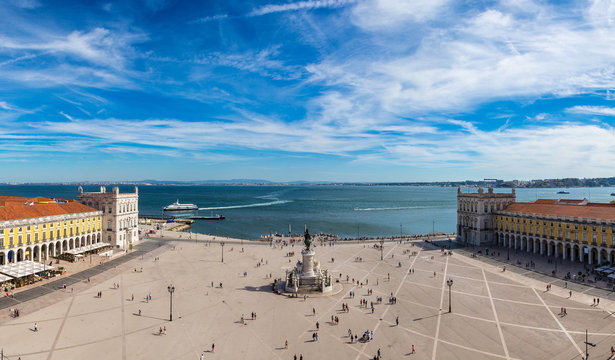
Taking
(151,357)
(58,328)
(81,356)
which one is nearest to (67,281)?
(58,328)

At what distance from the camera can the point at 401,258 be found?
192 ft

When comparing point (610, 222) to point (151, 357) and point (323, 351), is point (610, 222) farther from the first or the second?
point (151, 357)

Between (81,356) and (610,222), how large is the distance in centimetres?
6358

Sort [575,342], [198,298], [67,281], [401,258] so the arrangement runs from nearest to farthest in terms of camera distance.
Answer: [575,342] → [198,298] → [67,281] → [401,258]

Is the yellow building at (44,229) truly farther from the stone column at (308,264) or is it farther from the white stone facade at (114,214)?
the stone column at (308,264)

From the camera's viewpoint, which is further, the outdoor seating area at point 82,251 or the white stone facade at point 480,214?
the white stone facade at point 480,214

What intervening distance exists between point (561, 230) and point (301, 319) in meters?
48.5

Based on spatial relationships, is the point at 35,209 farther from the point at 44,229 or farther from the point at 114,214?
the point at 114,214

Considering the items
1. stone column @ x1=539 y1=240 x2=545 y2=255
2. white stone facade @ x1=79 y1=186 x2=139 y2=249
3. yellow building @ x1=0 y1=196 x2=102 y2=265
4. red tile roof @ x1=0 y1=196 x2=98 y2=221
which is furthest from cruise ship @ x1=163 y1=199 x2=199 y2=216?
stone column @ x1=539 y1=240 x2=545 y2=255

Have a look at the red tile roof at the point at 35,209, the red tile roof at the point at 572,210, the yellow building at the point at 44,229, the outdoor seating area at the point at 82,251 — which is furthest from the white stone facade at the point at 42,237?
the red tile roof at the point at 572,210

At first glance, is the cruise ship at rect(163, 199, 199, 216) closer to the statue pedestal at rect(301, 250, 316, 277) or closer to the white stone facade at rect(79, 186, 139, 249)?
the white stone facade at rect(79, 186, 139, 249)

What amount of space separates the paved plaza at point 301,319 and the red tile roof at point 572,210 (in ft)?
60.3

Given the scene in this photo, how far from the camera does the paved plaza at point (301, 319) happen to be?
1030 inches

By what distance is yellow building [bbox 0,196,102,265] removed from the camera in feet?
155
